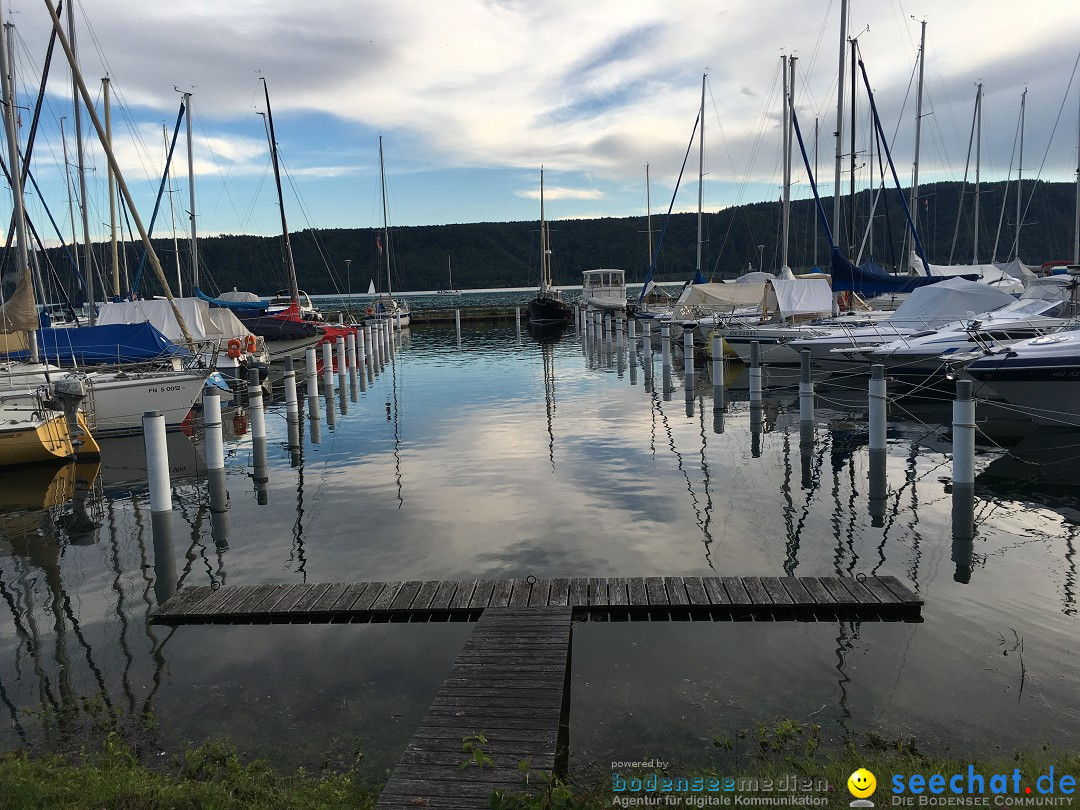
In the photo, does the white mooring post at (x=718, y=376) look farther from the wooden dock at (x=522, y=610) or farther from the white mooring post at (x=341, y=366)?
the wooden dock at (x=522, y=610)

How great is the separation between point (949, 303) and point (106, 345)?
21.5 m

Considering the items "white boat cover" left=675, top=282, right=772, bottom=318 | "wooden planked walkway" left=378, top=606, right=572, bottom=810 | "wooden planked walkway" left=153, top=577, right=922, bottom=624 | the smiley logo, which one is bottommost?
"wooden planked walkway" left=153, top=577, right=922, bottom=624

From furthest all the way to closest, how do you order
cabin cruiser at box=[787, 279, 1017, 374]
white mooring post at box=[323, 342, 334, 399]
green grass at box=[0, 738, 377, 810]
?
white mooring post at box=[323, 342, 334, 399] → cabin cruiser at box=[787, 279, 1017, 374] → green grass at box=[0, 738, 377, 810]

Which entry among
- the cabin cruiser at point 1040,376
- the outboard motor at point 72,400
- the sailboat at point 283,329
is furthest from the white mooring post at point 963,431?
the sailboat at point 283,329

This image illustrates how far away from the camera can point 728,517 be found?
11234 millimetres

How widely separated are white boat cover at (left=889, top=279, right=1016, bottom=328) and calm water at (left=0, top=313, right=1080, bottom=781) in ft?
15.8

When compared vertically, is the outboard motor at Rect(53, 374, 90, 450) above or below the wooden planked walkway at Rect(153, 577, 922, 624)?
above

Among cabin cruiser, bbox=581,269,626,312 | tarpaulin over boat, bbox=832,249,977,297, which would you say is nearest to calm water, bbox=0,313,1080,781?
tarpaulin over boat, bbox=832,249,977,297

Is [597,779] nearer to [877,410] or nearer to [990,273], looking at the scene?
→ [877,410]

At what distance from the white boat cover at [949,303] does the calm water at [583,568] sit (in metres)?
4.80

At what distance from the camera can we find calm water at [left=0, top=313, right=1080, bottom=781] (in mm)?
6109

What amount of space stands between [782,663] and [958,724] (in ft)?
4.45

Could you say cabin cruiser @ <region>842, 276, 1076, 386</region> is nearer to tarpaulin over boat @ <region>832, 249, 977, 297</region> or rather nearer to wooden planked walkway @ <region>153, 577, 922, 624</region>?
tarpaulin over boat @ <region>832, 249, 977, 297</region>

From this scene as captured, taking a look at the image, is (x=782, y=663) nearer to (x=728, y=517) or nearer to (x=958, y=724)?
(x=958, y=724)
